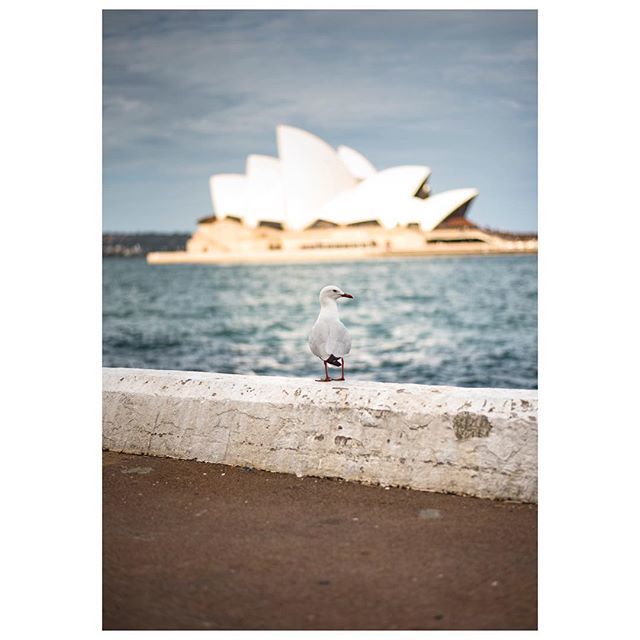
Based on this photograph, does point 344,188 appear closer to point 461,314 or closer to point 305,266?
point 305,266

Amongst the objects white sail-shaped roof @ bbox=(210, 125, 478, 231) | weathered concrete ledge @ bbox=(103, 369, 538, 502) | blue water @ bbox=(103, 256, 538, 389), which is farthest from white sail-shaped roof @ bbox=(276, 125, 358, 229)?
weathered concrete ledge @ bbox=(103, 369, 538, 502)

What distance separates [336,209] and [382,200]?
2.79 metres

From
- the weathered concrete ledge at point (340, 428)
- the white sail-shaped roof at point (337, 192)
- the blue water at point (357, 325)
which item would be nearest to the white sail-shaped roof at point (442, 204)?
the white sail-shaped roof at point (337, 192)

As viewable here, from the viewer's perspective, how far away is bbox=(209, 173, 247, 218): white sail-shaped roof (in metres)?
51.3

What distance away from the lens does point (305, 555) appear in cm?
214

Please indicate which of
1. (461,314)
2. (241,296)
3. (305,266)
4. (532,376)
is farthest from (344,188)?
(532,376)

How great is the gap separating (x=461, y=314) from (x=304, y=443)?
21478 millimetres

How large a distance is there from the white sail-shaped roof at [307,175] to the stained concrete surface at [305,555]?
39196 mm

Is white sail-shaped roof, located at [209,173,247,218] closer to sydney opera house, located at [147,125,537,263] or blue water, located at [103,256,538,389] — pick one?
sydney opera house, located at [147,125,537,263]

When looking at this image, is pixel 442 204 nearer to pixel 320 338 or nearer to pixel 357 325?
pixel 357 325

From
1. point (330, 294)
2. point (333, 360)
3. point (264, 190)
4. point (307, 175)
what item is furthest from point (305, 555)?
point (264, 190)

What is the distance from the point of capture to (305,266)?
5491 cm

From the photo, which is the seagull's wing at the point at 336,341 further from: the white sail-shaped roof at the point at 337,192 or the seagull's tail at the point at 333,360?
the white sail-shaped roof at the point at 337,192

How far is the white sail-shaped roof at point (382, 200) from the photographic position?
45.5 metres
